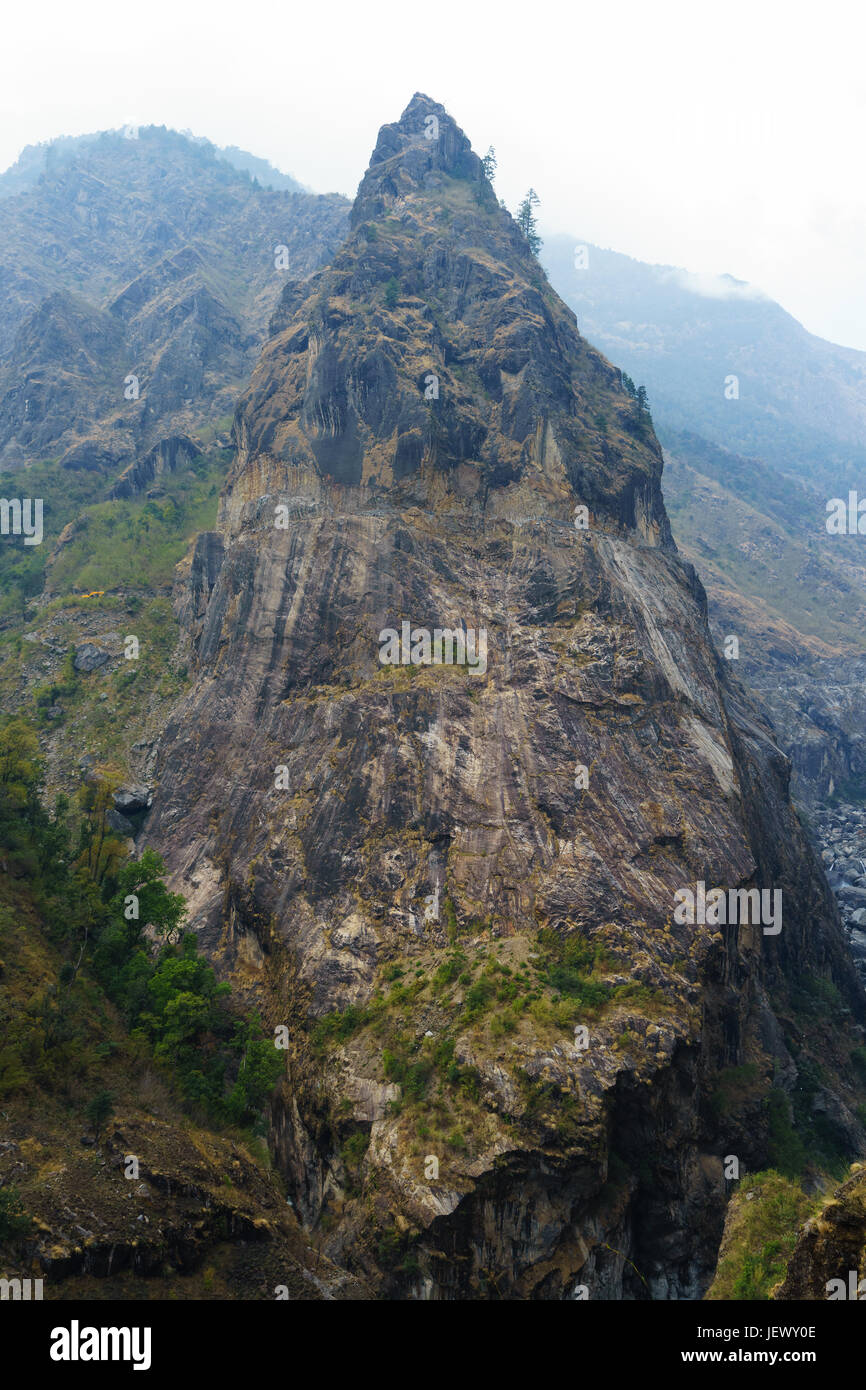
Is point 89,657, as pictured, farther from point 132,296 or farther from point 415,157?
point 132,296

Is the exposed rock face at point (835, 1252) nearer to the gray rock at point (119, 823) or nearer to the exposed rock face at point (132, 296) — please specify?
the gray rock at point (119, 823)

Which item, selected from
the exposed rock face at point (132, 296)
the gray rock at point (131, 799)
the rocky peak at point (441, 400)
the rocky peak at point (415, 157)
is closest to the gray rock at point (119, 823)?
the gray rock at point (131, 799)

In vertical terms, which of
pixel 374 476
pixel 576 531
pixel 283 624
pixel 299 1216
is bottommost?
pixel 299 1216

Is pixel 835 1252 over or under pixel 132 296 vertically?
under

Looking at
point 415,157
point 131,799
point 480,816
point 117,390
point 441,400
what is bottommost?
point 131,799

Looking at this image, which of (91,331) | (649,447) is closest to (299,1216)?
(649,447)

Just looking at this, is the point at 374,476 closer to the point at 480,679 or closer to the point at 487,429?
the point at 487,429

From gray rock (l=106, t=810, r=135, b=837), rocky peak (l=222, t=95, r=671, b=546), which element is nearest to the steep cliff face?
rocky peak (l=222, t=95, r=671, b=546)

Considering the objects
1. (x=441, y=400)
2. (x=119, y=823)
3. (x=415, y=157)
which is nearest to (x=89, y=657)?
(x=119, y=823)
